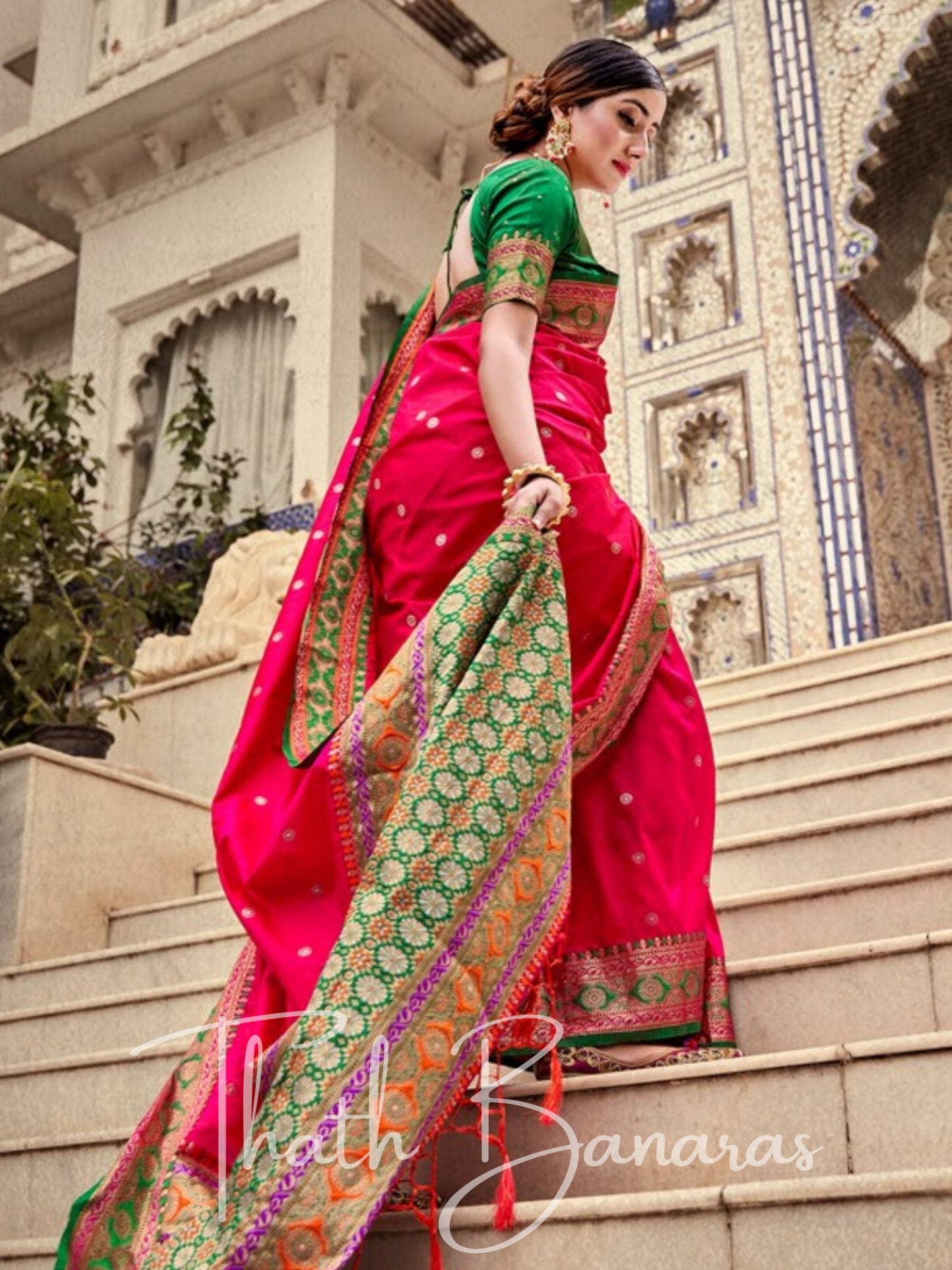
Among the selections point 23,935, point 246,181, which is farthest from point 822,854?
point 246,181

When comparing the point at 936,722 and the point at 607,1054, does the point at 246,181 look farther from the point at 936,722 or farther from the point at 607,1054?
the point at 607,1054

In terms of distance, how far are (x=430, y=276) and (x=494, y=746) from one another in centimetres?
759

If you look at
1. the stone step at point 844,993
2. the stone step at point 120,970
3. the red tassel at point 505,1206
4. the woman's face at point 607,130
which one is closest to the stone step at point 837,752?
the stone step at point 844,993

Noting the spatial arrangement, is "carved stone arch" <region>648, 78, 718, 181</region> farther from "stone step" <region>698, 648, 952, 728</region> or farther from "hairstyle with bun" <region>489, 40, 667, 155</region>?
"hairstyle with bun" <region>489, 40, 667, 155</region>

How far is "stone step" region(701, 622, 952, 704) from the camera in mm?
4652

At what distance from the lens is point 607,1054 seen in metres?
2.25

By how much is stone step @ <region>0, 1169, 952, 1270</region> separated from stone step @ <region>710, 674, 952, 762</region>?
2.10 m

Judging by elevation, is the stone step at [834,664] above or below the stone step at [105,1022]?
above

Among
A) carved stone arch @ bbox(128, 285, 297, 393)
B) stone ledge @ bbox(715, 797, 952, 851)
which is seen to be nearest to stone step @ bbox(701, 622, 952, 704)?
stone ledge @ bbox(715, 797, 952, 851)

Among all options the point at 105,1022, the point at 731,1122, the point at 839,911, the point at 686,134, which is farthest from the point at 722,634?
the point at 731,1122

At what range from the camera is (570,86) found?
2.60 m

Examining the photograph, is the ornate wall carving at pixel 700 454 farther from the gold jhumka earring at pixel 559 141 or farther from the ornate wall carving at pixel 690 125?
the gold jhumka earring at pixel 559 141

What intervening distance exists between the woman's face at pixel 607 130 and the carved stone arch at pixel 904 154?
398cm

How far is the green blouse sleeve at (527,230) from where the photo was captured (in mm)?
2395
